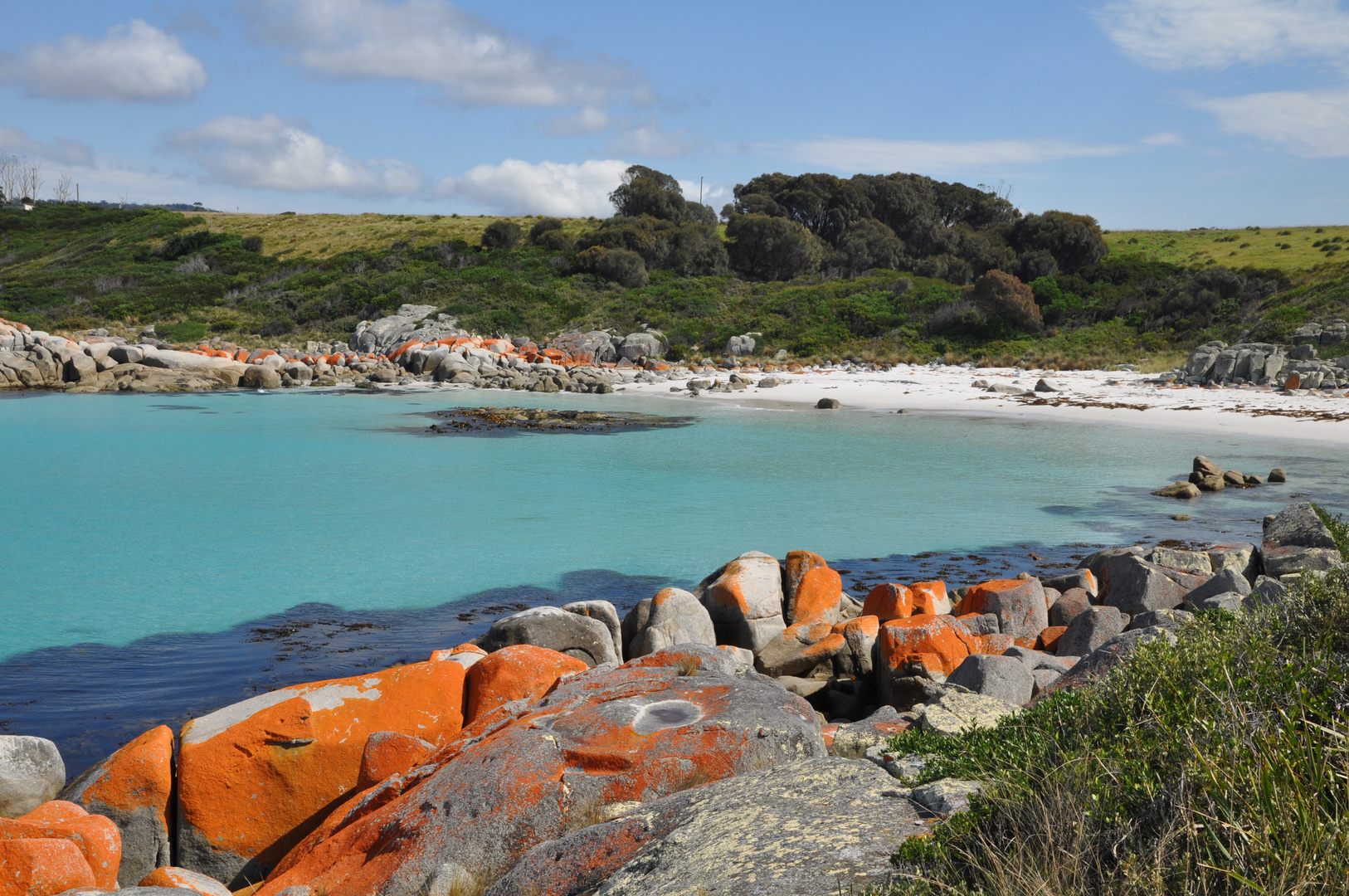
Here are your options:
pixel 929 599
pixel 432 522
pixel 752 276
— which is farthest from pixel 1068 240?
pixel 929 599

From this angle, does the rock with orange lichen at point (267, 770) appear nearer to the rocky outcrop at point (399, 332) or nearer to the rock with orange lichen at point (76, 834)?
the rock with orange lichen at point (76, 834)

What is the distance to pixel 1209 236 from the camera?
72750mm

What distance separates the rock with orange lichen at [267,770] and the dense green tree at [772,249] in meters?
63.3

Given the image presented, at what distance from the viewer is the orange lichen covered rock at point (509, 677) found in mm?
6645

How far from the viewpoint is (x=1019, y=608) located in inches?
385

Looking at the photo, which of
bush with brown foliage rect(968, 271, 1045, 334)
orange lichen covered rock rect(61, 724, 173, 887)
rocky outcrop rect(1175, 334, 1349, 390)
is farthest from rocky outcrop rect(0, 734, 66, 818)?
bush with brown foliage rect(968, 271, 1045, 334)

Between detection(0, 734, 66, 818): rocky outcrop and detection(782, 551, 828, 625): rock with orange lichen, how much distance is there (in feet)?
23.7

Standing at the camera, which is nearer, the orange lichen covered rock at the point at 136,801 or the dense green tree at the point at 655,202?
the orange lichen covered rock at the point at 136,801

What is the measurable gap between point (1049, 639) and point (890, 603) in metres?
1.77

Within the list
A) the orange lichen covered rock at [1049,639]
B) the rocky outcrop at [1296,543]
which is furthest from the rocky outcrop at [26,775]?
the rocky outcrop at [1296,543]

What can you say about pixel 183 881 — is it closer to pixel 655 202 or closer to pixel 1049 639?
pixel 1049 639

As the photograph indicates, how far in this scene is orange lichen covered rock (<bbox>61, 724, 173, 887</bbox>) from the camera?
5805mm

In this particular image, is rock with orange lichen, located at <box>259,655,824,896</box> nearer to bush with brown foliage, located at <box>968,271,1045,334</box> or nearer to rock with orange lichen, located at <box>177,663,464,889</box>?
rock with orange lichen, located at <box>177,663,464,889</box>

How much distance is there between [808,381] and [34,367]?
3603 cm
